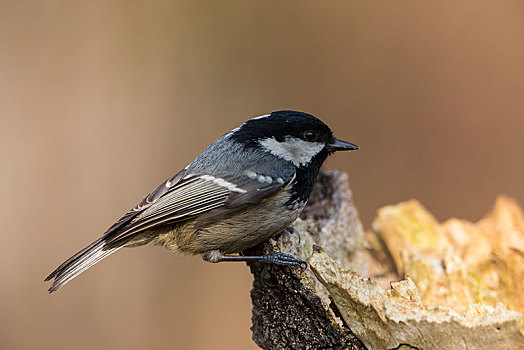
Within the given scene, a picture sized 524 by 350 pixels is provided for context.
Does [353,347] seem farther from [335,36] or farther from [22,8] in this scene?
[22,8]

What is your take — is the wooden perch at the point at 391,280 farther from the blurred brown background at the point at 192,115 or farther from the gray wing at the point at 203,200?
the blurred brown background at the point at 192,115

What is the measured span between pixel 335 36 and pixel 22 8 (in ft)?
6.37

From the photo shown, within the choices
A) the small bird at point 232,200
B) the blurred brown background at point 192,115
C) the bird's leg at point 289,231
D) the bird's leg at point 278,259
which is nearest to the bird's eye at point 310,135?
the small bird at point 232,200

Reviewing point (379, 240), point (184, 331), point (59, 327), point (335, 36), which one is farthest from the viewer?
point (335, 36)

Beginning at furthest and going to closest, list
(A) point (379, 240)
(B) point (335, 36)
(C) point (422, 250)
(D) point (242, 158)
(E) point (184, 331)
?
(B) point (335, 36) < (E) point (184, 331) < (A) point (379, 240) < (C) point (422, 250) < (D) point (242, 158)

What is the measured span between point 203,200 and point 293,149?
1.25 ft

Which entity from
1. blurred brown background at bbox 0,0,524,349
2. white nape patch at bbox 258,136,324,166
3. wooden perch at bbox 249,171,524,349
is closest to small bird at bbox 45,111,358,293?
white nape patch at bbox 258,136,324,166

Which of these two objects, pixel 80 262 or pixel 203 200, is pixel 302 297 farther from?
pixel 80 262

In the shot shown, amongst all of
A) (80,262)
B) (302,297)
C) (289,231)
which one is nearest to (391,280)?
(289,231)

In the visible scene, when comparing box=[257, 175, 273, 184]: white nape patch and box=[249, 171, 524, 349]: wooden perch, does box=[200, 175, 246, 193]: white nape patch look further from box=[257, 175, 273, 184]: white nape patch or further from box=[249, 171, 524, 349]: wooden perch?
box=[249, 171, 524, 349]: wooden perch

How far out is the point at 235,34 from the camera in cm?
324

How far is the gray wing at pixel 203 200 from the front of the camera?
1605 millimetres

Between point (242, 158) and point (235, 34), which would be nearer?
point (242, 158)

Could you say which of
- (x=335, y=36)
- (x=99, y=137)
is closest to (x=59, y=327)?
(x=99, y=137)
